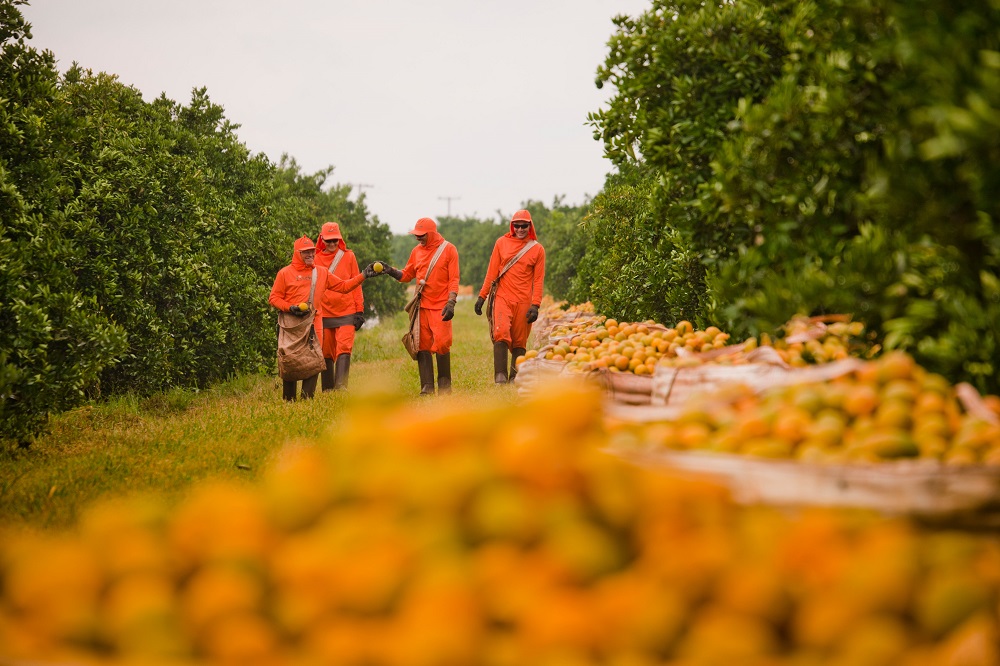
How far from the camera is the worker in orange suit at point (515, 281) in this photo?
421 inches

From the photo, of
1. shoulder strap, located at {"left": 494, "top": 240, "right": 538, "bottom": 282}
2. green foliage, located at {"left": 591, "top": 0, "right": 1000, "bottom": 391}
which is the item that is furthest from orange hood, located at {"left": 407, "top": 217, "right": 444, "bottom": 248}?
green foliage, located at {"left": 591, "top": 0, "right": 1000, "bottom": 391}

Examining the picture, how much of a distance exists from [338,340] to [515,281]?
2.84 m

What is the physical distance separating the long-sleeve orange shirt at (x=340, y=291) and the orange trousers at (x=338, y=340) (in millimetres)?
237

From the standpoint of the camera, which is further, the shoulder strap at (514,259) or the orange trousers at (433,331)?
the orange trousers at (433,331)

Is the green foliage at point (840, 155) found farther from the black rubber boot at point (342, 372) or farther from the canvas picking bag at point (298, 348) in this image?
the black rubber boot at point (342, 372)

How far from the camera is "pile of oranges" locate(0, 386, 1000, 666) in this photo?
1.70 metres

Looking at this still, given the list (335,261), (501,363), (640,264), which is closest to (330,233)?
(335,261)

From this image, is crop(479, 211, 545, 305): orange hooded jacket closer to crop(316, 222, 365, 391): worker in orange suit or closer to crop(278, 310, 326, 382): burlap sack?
crop(316, 222, 365, 391): worker in orange suit

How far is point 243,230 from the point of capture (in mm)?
13805

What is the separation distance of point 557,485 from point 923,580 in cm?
88

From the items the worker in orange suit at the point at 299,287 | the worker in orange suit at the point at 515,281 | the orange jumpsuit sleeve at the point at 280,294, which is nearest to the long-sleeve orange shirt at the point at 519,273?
the worker in orange suit at the point at 515,281

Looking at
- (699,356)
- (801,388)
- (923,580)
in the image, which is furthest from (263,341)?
(923,580)

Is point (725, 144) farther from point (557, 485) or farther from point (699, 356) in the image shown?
point (557, 485)

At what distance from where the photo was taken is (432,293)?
10.7m
